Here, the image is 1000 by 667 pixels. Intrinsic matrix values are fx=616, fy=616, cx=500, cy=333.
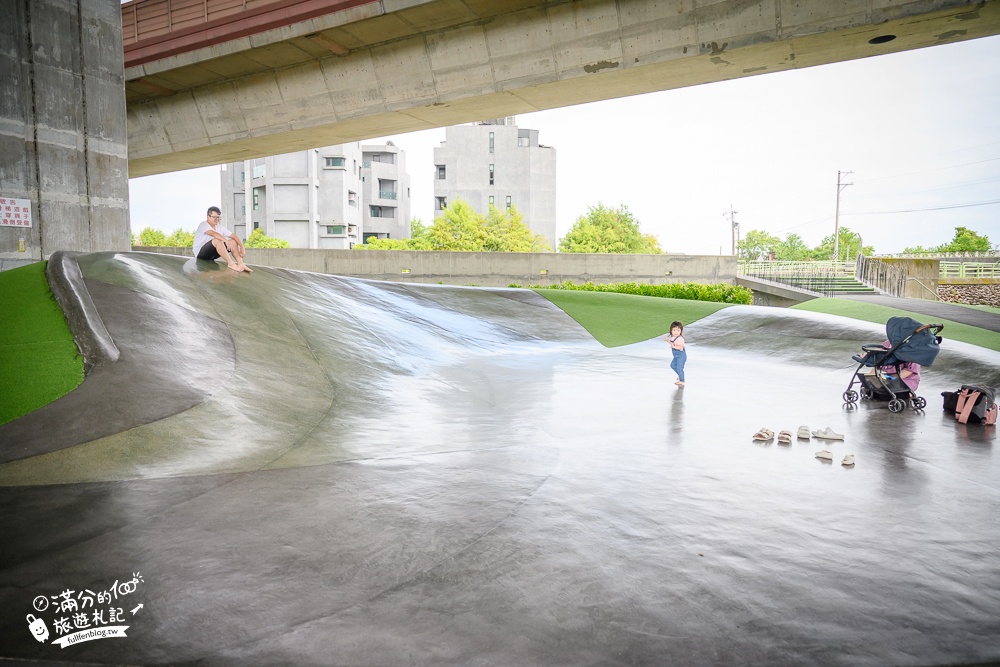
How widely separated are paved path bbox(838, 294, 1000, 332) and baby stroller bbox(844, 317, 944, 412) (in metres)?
7.16

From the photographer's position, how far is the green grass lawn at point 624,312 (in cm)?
1531

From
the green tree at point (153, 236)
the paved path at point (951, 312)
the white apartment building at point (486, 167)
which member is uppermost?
the white apartment building at point (486, 167)

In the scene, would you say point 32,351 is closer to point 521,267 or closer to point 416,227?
point 521,267

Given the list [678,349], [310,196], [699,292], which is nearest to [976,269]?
[699,292]

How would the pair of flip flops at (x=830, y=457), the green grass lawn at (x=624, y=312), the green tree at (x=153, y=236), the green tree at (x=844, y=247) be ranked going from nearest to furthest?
the pair of flip flops at (x=830, y=457) < the green grass lawn at (x=624, y=312) < the green tree at (x=153, y=236) < the green tree at (x=844, y=247)

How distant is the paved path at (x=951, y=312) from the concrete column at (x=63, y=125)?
2005 centimetres

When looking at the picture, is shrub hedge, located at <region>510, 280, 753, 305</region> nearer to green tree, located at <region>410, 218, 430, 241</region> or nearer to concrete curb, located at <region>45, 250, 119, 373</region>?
concrete curb, located at <region>45, 250, 119, 373</region>

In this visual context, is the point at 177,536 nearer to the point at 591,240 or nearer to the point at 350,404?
the point at 350,404

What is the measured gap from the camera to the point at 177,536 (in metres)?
4.03

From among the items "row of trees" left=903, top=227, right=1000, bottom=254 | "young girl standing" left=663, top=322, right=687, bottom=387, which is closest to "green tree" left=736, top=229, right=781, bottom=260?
"row of trees" left=903, top=227, right=1000, bottom=254

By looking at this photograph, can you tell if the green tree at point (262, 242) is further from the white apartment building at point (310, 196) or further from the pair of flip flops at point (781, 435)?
the pair of flip flops at point (781, 435)

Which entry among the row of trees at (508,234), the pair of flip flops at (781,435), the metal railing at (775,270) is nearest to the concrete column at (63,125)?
the pair of flip flops at (781,435)

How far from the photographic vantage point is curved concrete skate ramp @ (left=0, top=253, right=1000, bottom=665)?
9.87ft

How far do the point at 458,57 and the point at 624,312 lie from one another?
7977 millimetres
